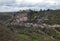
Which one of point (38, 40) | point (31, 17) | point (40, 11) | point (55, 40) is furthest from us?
point (40, 11)

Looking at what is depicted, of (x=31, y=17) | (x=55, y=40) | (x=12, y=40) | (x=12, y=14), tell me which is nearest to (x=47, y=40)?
(x=55, y=40)

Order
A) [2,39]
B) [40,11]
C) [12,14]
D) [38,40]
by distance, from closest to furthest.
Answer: [2,39]
[38,40]
[12,14]
[40,11]

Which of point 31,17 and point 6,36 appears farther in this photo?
point 31,17

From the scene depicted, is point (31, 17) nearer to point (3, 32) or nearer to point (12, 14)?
point (12, 14)

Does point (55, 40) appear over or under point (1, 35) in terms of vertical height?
under

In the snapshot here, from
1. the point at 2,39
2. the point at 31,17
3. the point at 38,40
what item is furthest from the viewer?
the point at 31,17

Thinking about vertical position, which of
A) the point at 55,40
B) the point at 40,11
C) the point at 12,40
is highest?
the point at 12,40

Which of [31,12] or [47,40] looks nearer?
[47,40]

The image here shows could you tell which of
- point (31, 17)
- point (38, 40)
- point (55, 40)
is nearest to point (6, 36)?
point (38, 40)

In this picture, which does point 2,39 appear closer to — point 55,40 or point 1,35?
point 1,35
